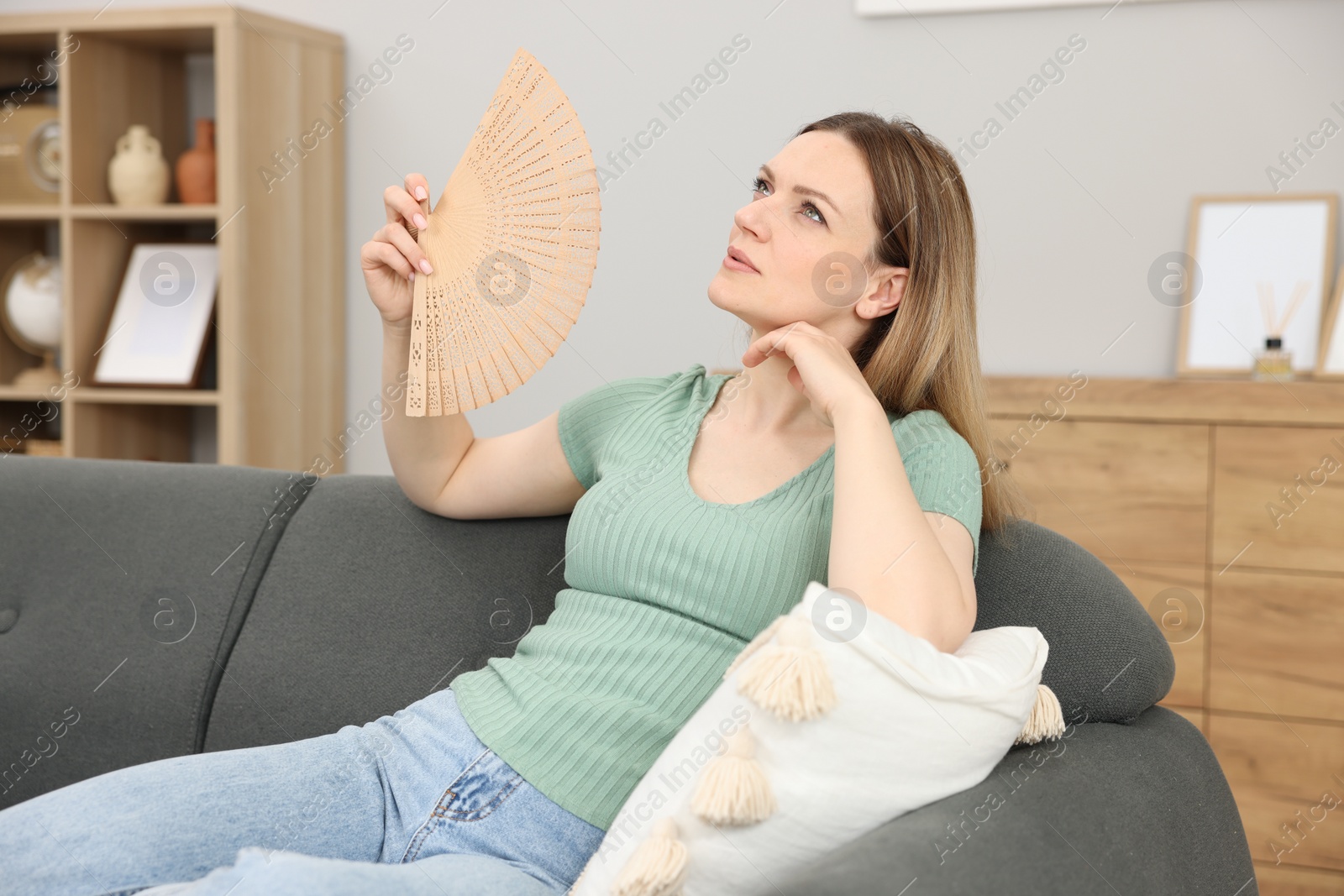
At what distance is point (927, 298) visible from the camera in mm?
1423

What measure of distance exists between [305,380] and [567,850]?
7.52 ft

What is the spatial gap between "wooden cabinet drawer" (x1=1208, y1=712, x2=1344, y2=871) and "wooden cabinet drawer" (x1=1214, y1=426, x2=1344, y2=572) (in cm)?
33

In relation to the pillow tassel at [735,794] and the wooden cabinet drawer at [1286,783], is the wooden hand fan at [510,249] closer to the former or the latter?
the pillow tassel at [735,794]

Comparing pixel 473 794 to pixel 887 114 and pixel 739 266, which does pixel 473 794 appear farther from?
pixel 887 114

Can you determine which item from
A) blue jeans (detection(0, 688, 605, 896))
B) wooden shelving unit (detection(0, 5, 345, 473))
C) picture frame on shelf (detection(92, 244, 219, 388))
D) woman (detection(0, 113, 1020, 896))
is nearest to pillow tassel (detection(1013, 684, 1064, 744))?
woman (detection(0, 113, 1020, 896))

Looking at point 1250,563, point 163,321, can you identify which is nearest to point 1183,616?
point 1250,563

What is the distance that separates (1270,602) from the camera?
2.29m

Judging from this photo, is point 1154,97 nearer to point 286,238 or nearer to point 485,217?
point 485,217

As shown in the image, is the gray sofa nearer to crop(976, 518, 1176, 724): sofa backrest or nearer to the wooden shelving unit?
crop(976, 518, 1176, 724): sofa backrest

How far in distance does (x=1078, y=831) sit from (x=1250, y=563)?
149 cm

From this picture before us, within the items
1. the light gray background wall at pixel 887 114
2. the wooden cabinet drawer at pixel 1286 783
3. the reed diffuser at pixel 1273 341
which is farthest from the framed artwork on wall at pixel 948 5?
the wooden cabinet drawer at pixel 1286 783

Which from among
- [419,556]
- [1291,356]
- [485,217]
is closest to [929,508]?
[485,217]

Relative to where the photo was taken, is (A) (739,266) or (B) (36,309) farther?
(B) (36,309)

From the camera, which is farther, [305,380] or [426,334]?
[305,380]
